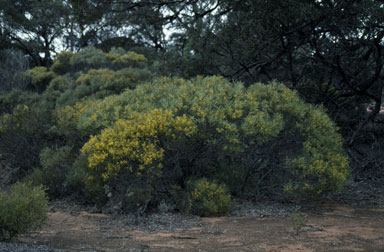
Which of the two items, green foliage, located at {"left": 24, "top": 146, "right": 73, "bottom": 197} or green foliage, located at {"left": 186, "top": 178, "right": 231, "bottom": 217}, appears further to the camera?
green foliage, located at {"left": 24, "top": 146, "right": 73, "bottom": 197}

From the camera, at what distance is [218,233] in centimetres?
512

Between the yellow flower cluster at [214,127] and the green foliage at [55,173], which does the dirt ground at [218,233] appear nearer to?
the yellow flower cluster at [214,127]

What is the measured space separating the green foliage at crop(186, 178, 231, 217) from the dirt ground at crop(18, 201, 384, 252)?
21 cm

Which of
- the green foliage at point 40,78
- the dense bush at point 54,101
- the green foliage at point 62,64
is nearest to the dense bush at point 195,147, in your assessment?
the dense bush at point 54,101

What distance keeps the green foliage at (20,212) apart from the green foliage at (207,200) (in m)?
2.53

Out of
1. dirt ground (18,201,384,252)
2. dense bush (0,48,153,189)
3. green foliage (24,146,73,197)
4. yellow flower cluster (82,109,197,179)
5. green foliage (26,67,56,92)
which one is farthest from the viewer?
green foliage (26,67,56,92)

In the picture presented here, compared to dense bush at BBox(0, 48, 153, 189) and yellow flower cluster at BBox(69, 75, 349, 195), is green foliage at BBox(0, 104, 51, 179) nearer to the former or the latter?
dense bush at BBox(0, 48, 153, 189)

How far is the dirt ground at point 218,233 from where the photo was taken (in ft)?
14.5

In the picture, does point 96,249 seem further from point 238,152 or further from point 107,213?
point 238,152

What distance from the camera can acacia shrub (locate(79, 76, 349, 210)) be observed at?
6055mm

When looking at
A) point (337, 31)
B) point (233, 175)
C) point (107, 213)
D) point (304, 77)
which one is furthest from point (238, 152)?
point (304, 77)

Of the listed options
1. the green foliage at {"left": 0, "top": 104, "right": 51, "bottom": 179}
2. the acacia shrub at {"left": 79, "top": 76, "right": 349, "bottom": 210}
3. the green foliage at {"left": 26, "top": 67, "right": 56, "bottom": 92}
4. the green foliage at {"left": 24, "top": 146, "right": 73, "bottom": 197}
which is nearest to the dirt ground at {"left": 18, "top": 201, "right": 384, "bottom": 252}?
the acacia shrub at {"left": 79, "top": 76, "right": 349, "bottom": 210}

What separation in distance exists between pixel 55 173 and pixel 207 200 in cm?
338

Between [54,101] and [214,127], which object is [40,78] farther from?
[214,127]
